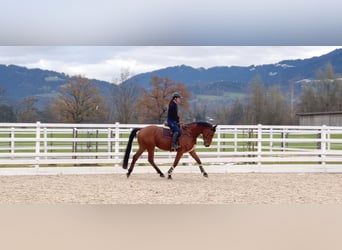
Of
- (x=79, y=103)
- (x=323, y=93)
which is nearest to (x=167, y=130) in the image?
(x=79, y=103)

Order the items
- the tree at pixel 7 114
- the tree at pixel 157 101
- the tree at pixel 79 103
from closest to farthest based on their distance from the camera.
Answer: the tree at pixel 157 101 → the tree at pixel 79 103 → the tree at pixel 7 114

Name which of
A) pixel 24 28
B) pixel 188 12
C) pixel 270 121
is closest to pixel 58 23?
pixel 24 28

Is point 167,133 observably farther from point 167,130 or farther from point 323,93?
point 323,93

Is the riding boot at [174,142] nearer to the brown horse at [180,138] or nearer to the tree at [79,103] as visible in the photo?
the brown horse at [180,138]

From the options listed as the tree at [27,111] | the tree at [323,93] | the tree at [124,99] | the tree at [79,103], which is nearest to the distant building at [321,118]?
the tree at [323,93]

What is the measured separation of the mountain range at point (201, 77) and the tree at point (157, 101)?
0.98 meters

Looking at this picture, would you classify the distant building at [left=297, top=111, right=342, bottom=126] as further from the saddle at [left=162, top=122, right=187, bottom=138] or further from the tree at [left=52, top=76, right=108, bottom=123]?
the saddle at [left=162, top=122, right=187, bottom=138]

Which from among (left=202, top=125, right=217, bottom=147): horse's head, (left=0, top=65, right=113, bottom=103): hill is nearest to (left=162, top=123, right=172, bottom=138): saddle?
(left=202, top=125, right=217, bottom=147): horse's head

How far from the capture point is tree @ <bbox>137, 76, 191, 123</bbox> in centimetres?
1527

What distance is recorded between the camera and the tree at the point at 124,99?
1600 cm

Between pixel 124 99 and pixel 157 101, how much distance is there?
2.19m

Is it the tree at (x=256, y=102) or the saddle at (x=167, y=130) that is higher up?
the tree at (x=256, y=102)

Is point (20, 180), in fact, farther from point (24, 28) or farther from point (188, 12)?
point (188, 12)

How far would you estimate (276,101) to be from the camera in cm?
2197
